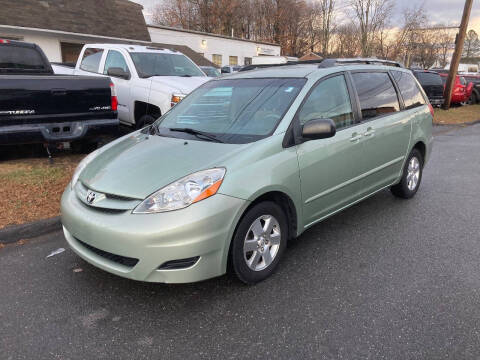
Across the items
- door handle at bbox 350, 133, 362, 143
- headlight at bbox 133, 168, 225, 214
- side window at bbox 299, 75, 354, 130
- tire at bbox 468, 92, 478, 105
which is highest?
side window at bbox 299, 75, 354, 130

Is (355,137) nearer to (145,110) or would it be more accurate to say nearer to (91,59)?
(145,110)

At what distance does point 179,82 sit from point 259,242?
15.5ft

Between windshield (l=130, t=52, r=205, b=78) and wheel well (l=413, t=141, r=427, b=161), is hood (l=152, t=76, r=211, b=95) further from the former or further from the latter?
wheel well (l=413, t=141, r=427, b=161)

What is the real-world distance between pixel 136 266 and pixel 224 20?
52.9m

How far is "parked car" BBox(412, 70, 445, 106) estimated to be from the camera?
16.3 metres

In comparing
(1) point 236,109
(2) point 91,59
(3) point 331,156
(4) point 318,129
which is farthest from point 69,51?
(4) point 318,129

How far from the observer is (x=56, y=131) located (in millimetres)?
5461

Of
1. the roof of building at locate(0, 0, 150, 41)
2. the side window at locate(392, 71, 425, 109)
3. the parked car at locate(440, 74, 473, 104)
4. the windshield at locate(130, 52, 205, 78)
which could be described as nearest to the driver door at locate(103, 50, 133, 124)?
the windshield at locate(130, 52, 205, 78)

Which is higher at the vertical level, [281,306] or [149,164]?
[149,164]

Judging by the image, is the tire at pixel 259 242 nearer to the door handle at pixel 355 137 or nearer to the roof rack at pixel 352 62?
the door handle at pixel 355 137

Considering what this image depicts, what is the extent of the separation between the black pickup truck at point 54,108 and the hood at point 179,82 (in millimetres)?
1157

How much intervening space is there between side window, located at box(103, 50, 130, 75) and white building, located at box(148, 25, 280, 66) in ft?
77.1

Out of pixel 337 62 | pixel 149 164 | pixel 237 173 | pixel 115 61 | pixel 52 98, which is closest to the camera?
pixel 237 173

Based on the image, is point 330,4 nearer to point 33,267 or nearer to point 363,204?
point 363,204
